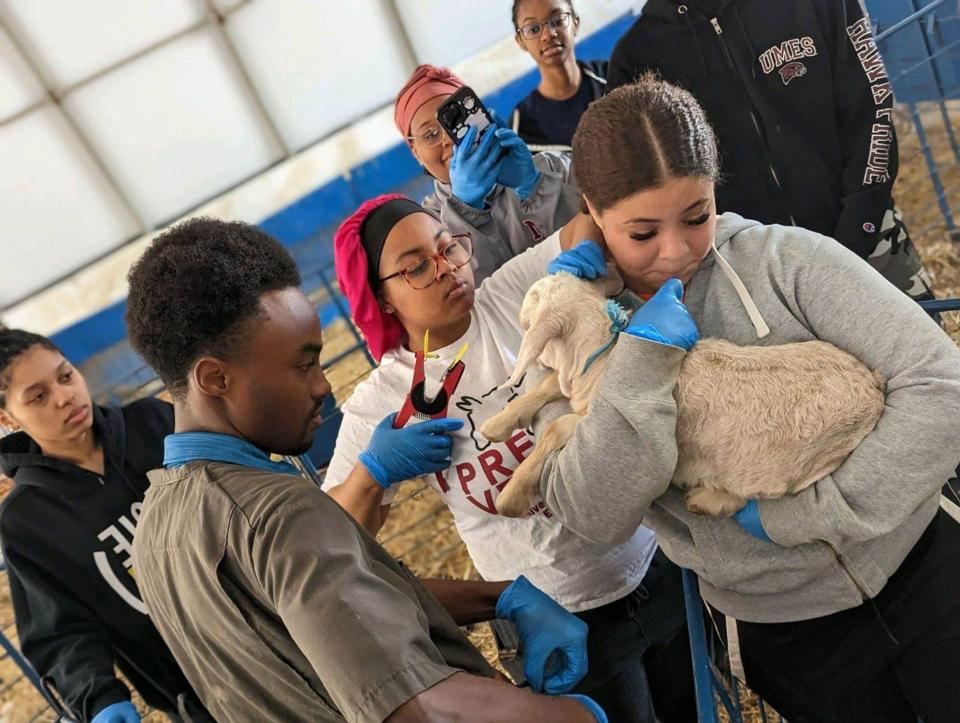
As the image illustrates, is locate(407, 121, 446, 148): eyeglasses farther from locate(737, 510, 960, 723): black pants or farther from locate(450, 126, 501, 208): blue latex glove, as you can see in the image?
locate(737, 510, 960, 723): black pants

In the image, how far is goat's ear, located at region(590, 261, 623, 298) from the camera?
4.79 ft

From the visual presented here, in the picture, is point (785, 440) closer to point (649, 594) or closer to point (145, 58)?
point (649, 594)

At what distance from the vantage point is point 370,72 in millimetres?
6496

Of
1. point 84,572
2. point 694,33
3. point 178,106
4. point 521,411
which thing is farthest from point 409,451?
point 178,106

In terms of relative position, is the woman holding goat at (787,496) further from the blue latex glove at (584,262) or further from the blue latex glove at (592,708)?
the blue latex glove at (592,708)

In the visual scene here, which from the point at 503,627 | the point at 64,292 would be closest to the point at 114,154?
the point at 64,292

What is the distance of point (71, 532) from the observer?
7.20ft

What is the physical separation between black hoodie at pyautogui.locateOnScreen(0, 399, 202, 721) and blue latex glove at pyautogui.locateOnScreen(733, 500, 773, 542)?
1.78 m

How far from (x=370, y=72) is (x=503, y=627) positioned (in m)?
5.98

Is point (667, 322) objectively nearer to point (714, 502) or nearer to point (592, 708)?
point (714, 502)

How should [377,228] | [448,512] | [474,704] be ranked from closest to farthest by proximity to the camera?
1. [474,704]
2. [377,228]
3. [448,512]

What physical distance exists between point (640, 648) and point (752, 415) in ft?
2.66

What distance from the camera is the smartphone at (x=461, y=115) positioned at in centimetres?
221

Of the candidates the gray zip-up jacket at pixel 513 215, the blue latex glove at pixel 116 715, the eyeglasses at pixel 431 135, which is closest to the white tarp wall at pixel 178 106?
the eyeglasses at pixel 431 135
